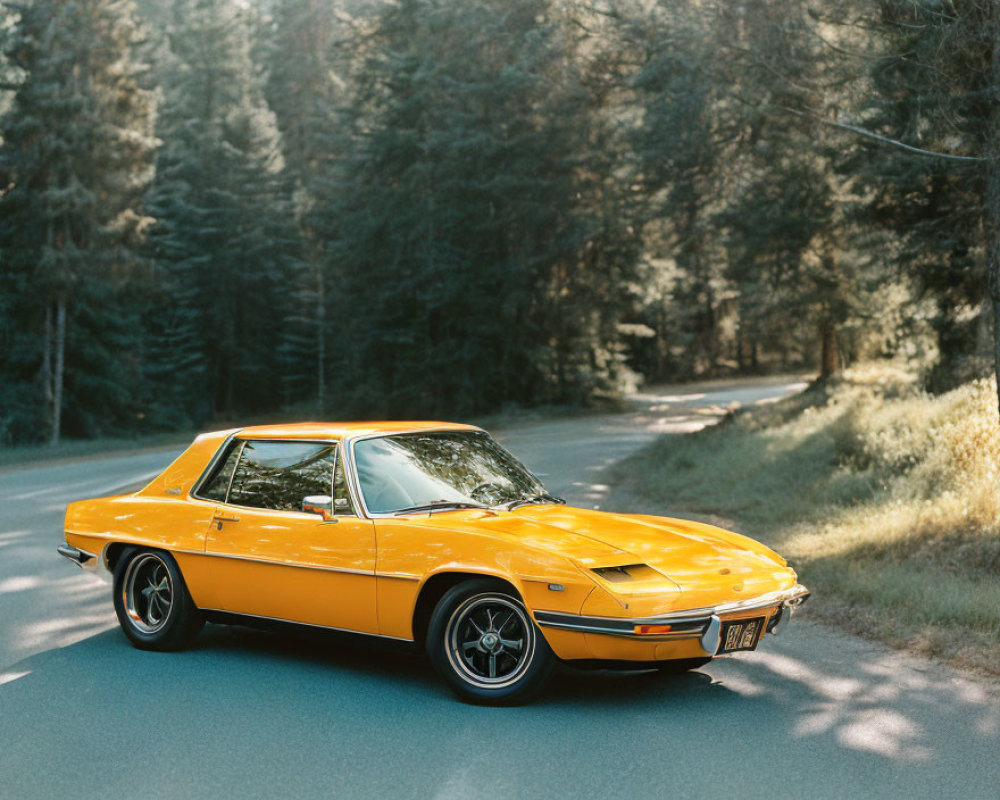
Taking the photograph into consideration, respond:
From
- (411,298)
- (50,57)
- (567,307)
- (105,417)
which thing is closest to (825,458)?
(567,307)

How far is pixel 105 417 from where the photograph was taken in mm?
45375

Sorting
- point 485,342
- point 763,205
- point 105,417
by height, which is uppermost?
point 763,205

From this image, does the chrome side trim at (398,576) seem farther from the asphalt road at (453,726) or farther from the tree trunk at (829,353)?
the tree trunk at (829,353)

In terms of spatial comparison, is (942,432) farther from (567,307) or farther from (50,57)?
(50,57)

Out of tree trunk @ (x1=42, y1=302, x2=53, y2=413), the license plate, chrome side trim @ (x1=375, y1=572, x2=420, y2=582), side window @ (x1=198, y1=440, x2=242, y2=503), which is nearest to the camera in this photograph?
the license plate

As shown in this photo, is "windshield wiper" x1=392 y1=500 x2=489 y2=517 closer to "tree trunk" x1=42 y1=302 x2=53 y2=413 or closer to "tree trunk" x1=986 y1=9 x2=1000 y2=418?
"tree trunk" x1=986 y1=9 x2=1000 y2=418

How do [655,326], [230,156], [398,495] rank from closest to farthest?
[398,495] < [230,156] < [655,326]

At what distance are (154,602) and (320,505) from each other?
5.98ft

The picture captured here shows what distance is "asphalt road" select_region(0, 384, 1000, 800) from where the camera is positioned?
4910 mm

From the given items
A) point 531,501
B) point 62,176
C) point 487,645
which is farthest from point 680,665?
point 62,176

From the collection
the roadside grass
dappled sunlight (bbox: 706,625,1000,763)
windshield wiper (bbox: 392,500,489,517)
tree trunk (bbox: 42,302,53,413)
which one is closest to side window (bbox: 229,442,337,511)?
windshield wiper (bbox: 392,500,489,517)

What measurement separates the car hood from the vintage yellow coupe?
0.6 inches

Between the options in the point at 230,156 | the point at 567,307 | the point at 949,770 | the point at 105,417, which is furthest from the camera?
the point at 230,156

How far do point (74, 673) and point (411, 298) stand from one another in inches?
1421
